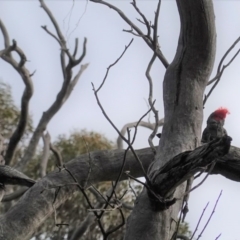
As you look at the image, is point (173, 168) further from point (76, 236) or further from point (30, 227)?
point (76, 236)

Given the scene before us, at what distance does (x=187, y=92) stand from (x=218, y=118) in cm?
42

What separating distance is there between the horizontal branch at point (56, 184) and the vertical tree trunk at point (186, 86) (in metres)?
0.28

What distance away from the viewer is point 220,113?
2783 millimetres

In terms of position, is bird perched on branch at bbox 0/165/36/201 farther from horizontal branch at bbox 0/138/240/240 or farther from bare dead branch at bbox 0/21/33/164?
bare dead branch at bbox 0/21/33/164

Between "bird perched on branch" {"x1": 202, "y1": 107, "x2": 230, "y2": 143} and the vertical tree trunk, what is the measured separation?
0.81 feet

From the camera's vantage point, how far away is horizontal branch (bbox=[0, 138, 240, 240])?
271 cm

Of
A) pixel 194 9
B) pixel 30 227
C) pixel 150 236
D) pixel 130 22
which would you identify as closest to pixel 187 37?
pixel 194 9

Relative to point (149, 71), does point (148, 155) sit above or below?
below

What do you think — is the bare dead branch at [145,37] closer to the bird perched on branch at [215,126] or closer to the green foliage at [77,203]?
the bird perched on branch at [215,126]

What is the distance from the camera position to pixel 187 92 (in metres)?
2.34

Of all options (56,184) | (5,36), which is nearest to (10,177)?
(56,184)

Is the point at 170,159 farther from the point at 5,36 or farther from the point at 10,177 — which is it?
the point at 5,36

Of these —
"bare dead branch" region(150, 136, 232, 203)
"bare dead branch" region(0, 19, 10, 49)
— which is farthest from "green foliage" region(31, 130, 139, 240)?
"bare dead branch" region(150, 136, 232, 203)

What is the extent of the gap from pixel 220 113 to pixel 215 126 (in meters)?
0.14
